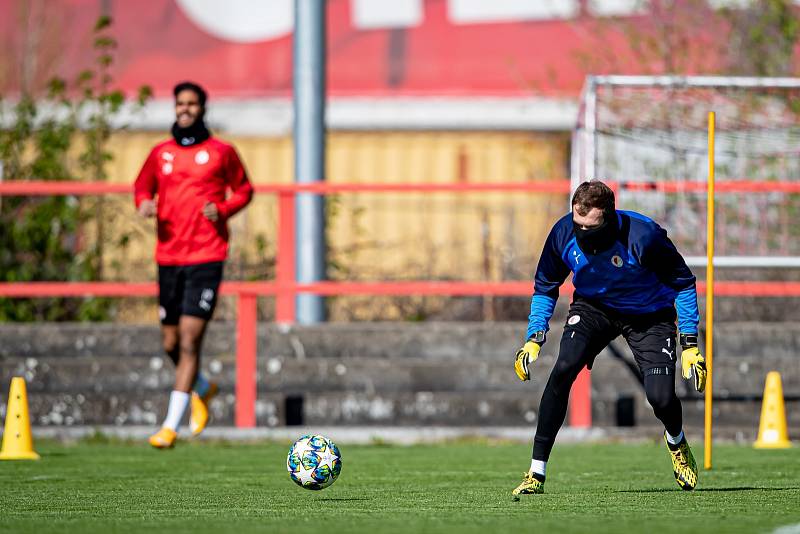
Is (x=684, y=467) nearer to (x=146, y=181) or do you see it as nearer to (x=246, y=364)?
(x=146, y=181)

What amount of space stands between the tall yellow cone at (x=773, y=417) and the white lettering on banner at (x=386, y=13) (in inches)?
435

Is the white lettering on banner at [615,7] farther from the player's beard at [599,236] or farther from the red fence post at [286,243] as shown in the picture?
the player's beard at [599,236]

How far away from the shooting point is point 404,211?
17.7 metres

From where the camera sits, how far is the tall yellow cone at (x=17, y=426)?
36.2 ft

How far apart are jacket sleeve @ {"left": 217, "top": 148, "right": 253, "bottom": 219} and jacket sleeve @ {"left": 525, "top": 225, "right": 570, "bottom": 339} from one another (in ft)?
11.1

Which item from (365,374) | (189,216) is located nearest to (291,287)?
(365,374)

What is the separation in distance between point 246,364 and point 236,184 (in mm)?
1885

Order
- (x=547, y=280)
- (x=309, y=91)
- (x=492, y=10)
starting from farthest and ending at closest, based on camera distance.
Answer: (x=492, y=10) < (x=309, y=91) < (x=547, y=280)

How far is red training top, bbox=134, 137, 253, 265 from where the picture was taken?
11477mm

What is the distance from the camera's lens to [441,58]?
21750 millimetres

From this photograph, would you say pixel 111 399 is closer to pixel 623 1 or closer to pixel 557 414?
pixel 557 414

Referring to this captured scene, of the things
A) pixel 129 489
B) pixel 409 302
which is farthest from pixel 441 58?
pixel 129 489

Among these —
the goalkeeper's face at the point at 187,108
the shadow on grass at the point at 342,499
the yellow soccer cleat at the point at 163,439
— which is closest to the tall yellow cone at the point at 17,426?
the yellow soccer cleat at the point at 163,439

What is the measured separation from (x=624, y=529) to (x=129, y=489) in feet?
10.3
